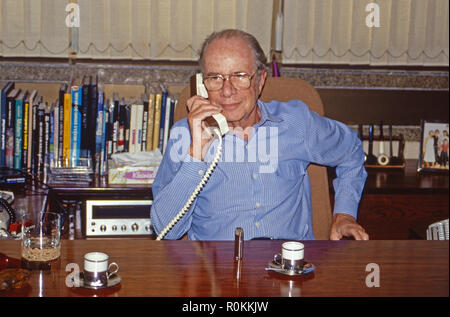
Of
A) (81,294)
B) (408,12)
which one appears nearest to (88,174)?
(81,294)

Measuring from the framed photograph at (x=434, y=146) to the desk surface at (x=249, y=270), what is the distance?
124 centimetres

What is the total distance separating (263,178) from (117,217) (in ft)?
2.45

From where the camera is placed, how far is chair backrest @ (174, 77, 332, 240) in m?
2.03

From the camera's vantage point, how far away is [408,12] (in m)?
2.90

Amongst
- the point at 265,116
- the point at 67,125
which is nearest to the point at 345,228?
the point at 265,116

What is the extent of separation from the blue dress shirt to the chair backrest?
0.08 feet

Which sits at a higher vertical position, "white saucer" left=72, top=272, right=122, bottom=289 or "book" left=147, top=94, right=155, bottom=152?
"book" left=147, top=94, right=155, bottom=152

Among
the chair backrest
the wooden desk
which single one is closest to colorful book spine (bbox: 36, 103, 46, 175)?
the chair backrest

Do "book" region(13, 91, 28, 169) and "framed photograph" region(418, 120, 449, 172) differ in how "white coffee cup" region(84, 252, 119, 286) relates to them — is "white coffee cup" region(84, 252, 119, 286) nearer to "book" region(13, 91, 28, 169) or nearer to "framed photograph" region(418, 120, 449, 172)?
"book" region(13, 91, 28, 169)

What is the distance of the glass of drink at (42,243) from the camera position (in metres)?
1.34

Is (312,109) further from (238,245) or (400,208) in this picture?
(238,245)

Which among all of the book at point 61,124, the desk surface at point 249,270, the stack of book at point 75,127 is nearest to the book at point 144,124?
the stack of book at point 75,127

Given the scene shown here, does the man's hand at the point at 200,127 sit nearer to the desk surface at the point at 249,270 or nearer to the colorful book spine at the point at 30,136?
the desk surface at the point at 249,270
